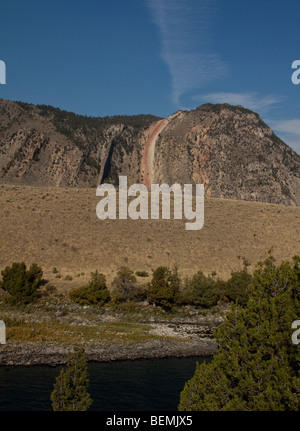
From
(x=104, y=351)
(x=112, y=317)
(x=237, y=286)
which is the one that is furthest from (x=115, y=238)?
(x=104, y=351)

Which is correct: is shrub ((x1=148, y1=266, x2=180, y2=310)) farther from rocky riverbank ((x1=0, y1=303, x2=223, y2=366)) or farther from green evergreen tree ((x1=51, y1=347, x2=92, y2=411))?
green evergreen tree ((x1=51, y1=347, x2=92, y2=411))

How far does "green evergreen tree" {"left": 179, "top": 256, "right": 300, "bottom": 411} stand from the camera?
843 centimetres

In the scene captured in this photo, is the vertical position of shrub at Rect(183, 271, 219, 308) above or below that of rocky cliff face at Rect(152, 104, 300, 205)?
below

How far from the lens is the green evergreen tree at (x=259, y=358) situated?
8.43 metres

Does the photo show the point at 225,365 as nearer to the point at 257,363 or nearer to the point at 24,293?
the point at 257,363

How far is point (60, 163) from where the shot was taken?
102m

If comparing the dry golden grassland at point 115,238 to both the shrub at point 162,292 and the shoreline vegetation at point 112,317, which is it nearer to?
the shoreline vegetation at point 112,317

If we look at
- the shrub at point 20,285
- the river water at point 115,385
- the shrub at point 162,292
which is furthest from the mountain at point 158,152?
the river water at point 115,385

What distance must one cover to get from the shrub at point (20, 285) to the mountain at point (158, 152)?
5999 cm

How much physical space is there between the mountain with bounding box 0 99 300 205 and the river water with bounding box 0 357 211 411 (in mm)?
77509

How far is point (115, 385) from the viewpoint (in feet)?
56.3

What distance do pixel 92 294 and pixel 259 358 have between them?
25.4 m

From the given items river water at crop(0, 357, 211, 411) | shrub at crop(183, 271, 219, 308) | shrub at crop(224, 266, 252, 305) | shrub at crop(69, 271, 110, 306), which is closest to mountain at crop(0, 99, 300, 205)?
shrub at crop(224, 266, 252, 305)
